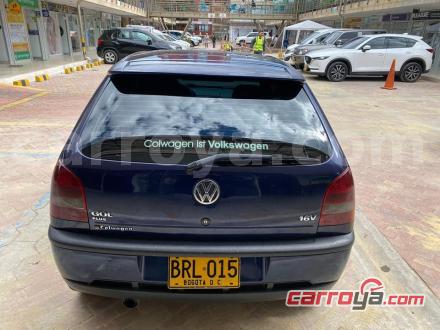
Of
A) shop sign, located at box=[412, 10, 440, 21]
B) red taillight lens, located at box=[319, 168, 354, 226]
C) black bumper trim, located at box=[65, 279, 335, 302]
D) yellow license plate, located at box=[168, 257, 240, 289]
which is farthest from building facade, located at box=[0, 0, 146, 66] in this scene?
shop sign, located at box=[412, 10, 440, 21]

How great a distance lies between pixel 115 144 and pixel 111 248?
54 cm

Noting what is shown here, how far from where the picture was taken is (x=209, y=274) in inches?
72.5

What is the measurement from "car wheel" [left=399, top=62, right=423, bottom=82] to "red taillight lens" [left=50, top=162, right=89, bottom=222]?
15.3 metres

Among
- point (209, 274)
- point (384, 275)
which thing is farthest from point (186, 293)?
point (384, 275)

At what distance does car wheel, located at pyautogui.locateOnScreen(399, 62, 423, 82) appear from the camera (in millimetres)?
14227

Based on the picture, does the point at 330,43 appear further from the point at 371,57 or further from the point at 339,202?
the point at 339,202

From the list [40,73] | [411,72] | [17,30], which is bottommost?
[40,73]

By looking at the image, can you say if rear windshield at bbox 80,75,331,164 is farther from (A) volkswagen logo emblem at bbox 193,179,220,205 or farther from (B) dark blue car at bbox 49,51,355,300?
(A) volkswagen logo emblem at bbox 193,179,220,205

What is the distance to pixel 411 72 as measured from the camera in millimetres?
14375

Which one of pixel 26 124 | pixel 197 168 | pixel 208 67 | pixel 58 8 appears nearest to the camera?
pixel 197 168

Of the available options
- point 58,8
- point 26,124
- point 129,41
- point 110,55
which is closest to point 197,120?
point 26,124

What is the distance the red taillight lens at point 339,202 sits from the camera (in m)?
1.91

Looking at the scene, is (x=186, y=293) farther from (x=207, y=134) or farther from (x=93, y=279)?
(x=207, y=134)

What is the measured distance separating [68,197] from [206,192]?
737 mm
